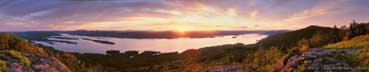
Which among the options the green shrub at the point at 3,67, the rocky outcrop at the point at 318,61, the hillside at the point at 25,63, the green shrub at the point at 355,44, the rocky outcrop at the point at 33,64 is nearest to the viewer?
the green shrub at the point at 3,67

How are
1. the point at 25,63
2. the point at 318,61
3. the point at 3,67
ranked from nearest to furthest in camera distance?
the point at 3,67, the point at 25,63, the point at 318,61

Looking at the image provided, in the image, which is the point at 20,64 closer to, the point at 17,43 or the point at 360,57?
the point at 17,43

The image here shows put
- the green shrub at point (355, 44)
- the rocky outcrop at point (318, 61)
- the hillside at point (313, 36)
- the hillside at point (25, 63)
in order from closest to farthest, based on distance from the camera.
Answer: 1. the hillside at point (25, 63)
2. the rocky outcrop at point (318, 61)
3. the green shrub at point (355, 44)
4. the hillside at point (313, 36)

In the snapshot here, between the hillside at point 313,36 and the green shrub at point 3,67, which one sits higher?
the green shrub at point 3,67

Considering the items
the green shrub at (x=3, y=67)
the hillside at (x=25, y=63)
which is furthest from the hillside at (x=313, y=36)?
the green shrub at (x=3, y=67)

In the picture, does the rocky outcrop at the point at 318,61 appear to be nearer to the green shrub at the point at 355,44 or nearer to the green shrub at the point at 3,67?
the green shrub at the point at 355,44

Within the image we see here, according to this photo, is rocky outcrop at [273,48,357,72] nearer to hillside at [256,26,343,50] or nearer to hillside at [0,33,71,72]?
→ hillside at [0,33,71,72]

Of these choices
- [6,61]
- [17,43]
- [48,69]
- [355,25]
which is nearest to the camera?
[6,61]

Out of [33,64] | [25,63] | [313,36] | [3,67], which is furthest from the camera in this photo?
[313,36]

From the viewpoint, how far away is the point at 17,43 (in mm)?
27688

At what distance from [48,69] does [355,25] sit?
4793cm

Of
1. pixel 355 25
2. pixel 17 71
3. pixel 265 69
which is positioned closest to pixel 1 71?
pixel 17 71

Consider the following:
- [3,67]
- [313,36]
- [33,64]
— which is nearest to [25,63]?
[33,64]

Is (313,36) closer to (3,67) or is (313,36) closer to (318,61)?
(318,61)
